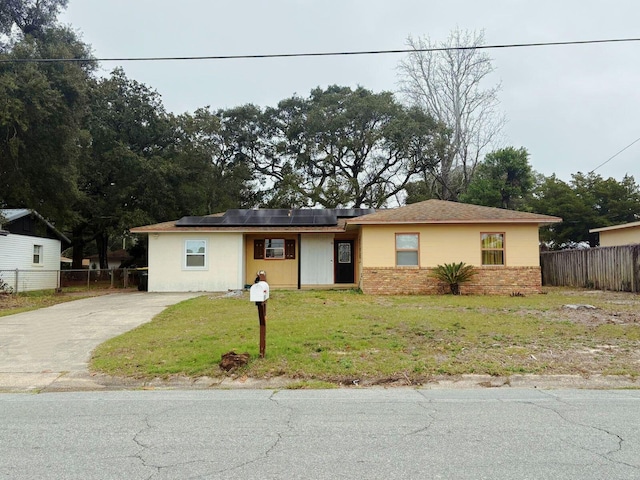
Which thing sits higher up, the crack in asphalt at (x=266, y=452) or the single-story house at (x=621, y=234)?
the single-story house at (x=621, y=234)

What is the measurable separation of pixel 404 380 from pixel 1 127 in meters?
16.8

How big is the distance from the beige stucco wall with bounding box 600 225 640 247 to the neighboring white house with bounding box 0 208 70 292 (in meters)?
26.6

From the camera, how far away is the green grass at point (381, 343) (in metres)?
7.14

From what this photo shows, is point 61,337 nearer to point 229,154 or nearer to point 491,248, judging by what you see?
point 491,248

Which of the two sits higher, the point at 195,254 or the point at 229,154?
the point at 229,154

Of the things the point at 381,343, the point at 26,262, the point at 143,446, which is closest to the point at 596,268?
the point at 381,343

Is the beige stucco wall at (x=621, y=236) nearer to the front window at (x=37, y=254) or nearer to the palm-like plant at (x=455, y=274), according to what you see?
the palm-like plant at (x=455, y=274)

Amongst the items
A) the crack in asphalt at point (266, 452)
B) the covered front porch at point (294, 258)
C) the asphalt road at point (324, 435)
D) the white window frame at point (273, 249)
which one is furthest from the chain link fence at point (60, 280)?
the crack in asphalt at point (266, 452)

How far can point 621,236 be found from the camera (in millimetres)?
23672

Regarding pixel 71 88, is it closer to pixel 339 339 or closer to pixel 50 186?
pixel 50 186

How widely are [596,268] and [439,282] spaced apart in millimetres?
6921

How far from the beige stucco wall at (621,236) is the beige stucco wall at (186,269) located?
17349mm

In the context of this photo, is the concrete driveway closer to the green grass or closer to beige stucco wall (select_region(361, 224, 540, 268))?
the green grass

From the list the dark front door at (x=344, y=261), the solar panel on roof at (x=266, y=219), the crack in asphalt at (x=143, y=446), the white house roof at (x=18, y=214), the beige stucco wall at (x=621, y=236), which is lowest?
the crack in asphalt at (x=143, y=446)
